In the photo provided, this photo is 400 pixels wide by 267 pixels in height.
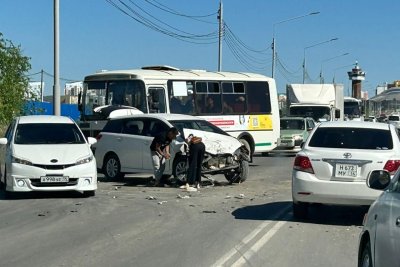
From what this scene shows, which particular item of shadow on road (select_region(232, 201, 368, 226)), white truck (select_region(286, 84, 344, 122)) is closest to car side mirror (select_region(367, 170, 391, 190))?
shadow on road (select_region(232, 201, 368, 226))

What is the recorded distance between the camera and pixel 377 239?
5414 mm

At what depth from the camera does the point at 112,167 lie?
59.6 feet

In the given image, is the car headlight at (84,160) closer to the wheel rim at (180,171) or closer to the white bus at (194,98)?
the wheel rim at (180,171)

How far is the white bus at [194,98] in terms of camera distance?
21359mm

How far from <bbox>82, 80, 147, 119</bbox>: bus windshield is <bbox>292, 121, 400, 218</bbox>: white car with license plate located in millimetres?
10829

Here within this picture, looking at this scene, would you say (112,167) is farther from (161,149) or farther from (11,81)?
(11,81)

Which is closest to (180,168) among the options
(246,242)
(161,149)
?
(161,149)

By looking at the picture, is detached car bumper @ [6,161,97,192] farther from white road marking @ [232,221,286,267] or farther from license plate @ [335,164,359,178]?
license plate @ [335,164,359,178]

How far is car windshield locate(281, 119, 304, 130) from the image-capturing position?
1217 inches

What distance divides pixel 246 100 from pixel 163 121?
7.96 m

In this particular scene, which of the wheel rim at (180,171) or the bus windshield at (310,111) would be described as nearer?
the wheel rim at (180,171)

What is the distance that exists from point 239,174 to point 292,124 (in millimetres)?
14466

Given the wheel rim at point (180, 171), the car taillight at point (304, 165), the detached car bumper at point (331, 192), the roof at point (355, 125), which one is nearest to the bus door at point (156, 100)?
the wheel rim at point (180, 171)

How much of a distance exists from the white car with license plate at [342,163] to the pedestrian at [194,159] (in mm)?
4956
